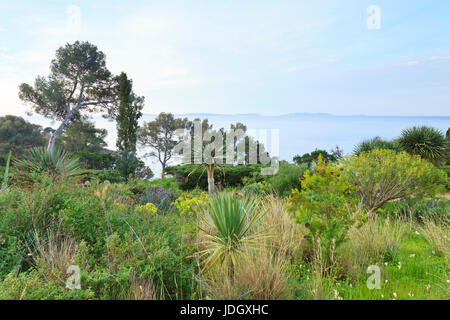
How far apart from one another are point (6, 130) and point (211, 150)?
2608 cm

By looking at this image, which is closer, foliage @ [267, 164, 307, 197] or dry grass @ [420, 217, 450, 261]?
dry grass @ [420, 217, 450, 261]

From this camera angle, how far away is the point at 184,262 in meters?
3.15

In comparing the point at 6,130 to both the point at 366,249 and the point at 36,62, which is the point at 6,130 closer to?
the point at 36,62

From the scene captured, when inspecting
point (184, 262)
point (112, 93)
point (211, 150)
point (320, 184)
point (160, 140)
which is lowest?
point (184, 262)

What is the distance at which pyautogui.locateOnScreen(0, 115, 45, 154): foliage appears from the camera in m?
26.3

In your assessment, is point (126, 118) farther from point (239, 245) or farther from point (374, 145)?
point (239, 245)

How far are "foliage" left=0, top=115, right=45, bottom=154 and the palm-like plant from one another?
1163 inches

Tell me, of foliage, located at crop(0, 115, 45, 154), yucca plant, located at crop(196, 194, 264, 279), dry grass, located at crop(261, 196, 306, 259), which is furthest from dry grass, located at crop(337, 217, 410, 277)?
foliage, located at crop(0, 115, 45, 154)

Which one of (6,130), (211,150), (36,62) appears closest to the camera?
(211,150)

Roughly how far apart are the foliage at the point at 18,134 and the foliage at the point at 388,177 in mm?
28716

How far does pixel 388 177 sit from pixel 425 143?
9935 millimetres

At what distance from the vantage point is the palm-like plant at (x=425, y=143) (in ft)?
43.8

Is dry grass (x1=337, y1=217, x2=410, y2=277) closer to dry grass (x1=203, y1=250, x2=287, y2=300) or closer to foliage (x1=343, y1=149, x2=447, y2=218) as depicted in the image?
dry grass (x1=203, y1=250, x2=287, y2=300)
